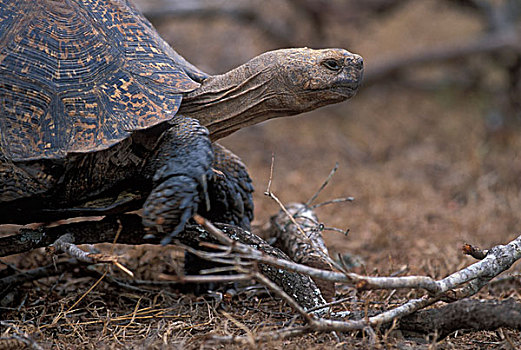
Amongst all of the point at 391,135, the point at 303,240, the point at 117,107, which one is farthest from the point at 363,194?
the point at 117,107

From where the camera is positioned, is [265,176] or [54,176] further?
[265,176]

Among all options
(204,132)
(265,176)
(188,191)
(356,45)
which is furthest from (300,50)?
(356,45)

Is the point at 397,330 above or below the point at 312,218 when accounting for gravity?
below

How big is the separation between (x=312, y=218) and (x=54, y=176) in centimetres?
168

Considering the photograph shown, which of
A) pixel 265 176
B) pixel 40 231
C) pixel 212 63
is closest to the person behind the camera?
pixel 40 231

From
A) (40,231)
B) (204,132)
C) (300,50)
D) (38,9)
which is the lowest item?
(40,231)

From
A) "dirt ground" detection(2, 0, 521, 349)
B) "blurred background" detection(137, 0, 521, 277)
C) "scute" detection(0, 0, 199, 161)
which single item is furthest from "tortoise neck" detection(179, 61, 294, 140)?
"blurred background" detection(137, 0, 521, 277)

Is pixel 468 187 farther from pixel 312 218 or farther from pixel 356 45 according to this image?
pixel 356 45

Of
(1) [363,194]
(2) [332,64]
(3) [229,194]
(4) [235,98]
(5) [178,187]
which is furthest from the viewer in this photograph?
(1) [363,194]

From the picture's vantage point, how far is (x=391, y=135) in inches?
305

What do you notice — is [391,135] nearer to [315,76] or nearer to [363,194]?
[363,194]

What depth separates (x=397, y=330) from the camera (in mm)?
2535

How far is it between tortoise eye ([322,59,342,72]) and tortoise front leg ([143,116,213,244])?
77 cm

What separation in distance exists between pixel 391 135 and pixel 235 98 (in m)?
5.14
